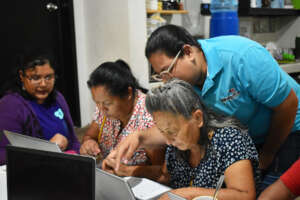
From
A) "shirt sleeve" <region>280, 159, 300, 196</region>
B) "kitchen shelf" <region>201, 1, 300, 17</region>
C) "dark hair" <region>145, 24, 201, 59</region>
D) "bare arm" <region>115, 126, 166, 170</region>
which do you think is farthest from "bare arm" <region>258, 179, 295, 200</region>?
"kitchen shelf" <region>201, 1, 300, 17</region>

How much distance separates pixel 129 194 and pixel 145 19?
Result: 2438mm

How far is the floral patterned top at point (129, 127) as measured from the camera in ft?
5.52

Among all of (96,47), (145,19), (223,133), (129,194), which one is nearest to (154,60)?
(223,133)

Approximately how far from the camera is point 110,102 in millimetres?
1710

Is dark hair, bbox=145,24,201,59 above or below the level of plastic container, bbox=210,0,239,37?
below

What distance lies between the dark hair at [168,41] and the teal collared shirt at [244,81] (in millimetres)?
153

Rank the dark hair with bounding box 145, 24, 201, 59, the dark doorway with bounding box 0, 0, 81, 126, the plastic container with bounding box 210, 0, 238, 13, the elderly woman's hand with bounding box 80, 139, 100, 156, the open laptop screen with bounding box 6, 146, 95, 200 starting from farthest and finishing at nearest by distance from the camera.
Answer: the plastic container with bounding box 210, 0, 238, 13
the dark doorway with bounding box 0, 0, 81, 126
the elderly woman's hand with bounding box 80, 139, 100, 156
the dark hair with bounding box 145, 24, 201, 59
the open laptop screen with bounding box 6, 146, 95, 200

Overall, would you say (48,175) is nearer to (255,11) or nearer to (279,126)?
(279,126)

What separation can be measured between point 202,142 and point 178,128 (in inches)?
5.5

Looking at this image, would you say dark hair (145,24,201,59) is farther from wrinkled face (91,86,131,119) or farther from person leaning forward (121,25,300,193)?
wrinkled face (91,86,131,119)

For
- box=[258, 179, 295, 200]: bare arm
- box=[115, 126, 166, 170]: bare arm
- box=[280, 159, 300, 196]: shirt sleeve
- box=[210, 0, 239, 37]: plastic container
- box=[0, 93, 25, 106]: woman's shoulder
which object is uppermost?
box=[210, 0, 239, 37]: plastic container

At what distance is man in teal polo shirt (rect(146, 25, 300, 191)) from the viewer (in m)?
1.38

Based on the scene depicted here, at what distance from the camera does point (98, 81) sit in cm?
174

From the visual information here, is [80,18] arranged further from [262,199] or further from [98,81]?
[262,199]
